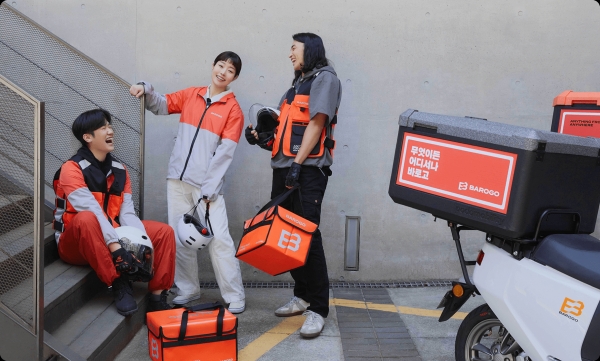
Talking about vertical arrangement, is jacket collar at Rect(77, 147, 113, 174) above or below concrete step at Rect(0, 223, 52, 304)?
above

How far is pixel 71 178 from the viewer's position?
12.6 feet

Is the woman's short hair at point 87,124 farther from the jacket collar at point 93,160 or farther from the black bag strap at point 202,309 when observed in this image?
the black bag strap at point 202,309

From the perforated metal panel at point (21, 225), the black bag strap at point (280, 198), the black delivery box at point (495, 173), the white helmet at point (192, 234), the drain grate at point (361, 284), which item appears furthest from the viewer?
the drain grate at point (361, 284)

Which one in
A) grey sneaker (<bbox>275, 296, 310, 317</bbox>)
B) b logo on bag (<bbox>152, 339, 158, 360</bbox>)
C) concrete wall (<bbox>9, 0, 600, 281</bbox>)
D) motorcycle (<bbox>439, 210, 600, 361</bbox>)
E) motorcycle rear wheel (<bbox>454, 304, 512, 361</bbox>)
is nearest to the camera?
motorcycle (<bbox>439, 210, 600, 361</bbox>)

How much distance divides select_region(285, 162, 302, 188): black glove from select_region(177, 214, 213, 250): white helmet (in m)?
0.71

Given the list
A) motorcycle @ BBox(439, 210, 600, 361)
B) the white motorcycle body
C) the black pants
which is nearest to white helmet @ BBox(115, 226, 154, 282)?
the black pants

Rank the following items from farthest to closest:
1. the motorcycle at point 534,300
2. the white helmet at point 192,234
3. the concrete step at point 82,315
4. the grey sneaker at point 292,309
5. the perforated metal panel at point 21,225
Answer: the grey sneaker at point 292,309, the white helmet at point 192,234, the concrete step at point 82,315, the perforated metal panel at point 21,225, the motorcycle at point 534,300

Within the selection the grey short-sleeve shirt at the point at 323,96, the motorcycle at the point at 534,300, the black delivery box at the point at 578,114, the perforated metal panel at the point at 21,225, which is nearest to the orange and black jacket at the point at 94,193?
the perforated metal panel at the point at 21,225

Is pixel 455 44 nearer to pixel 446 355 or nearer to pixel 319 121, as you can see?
pixel 319 121

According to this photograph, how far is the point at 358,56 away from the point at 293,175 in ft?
5.22

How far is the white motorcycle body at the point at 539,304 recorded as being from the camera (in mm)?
2533

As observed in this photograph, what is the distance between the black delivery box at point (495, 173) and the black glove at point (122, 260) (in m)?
1.75

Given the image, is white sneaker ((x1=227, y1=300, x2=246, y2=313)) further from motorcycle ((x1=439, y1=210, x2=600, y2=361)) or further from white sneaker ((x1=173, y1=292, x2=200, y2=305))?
motorcycle ((x1=439, y1=210, x2=600, y2=361))

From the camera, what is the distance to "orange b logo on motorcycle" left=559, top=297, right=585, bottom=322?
253 centimetres
